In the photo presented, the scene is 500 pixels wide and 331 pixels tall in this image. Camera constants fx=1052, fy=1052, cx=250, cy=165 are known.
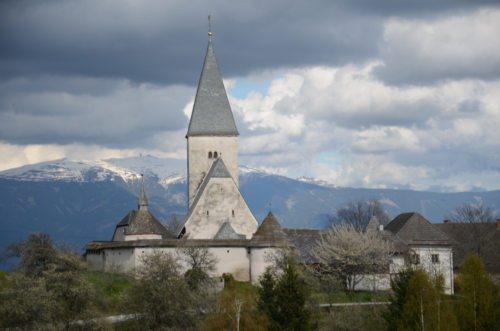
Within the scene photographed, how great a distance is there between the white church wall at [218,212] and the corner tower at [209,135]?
13727 millimetres

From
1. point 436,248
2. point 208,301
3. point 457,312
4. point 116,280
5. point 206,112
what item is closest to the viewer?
point 208,301

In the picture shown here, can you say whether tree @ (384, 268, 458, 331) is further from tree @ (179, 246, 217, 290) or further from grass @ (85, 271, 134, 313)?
grass @ (85, 271, 134, 313)

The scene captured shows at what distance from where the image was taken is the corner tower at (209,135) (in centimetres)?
10150

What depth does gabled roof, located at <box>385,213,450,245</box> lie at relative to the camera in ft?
277

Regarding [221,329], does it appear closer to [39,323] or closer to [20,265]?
[39,323]

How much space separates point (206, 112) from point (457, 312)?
42113 mm

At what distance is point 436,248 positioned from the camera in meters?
84.2

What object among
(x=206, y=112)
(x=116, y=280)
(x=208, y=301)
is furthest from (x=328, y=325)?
(x=206, y=112)

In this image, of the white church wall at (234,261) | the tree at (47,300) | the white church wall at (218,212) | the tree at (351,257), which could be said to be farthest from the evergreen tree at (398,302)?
the white church wall at (218,212)

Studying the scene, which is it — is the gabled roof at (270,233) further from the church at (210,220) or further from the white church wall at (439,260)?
the white church wall at (439,260)

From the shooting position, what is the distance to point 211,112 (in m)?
102

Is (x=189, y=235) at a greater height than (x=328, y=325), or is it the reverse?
(x=189, y=235)

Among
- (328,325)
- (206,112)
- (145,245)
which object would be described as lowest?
(328,325)

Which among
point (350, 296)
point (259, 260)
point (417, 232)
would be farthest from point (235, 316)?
point (417, 232)
